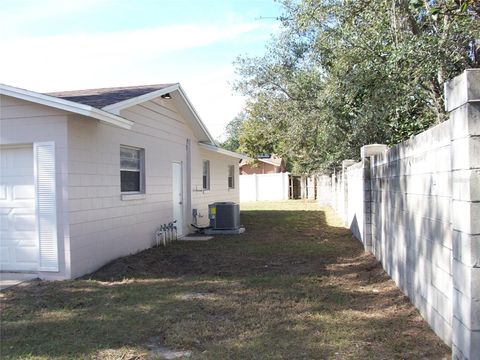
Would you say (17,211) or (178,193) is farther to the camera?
(178,193)

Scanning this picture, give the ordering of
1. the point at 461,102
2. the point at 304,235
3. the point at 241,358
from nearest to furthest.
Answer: the point at 461,102 < the point at 241,358 < the point at 304,235

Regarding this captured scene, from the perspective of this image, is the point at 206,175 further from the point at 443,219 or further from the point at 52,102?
the point at 443,219

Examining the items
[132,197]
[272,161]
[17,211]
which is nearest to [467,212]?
[17,211]

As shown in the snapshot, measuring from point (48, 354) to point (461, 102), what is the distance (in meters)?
4.48

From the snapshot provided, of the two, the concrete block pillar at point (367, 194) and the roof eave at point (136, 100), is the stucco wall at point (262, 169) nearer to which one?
the roof eave at point (136, 100)

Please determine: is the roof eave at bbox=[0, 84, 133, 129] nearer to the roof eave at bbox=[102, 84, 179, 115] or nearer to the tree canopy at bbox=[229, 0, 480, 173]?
the roof eave at bbox=[102, 84, 179, 115]

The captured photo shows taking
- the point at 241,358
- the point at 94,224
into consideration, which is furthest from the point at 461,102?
the point at 94,224

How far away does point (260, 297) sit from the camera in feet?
21.3

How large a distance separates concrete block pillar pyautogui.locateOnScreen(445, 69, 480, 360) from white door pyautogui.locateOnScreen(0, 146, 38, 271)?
6908 mm

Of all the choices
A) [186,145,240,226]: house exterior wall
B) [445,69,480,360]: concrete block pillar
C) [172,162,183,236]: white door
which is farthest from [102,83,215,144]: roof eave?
[445,69,480,360]: concrete block pillar

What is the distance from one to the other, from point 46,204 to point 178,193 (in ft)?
19.8

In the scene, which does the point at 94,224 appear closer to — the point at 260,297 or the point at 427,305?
the point at 260,297

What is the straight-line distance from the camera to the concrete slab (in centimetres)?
746

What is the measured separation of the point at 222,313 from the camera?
5.81 meters
